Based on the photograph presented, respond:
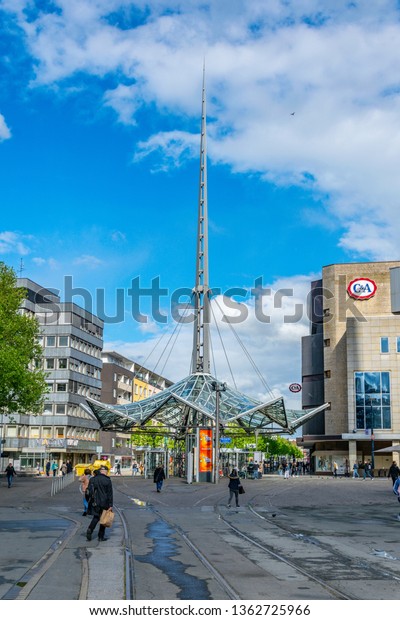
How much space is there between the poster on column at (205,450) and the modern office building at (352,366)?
31667mm

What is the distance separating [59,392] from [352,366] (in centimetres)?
3856

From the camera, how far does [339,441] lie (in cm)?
9294

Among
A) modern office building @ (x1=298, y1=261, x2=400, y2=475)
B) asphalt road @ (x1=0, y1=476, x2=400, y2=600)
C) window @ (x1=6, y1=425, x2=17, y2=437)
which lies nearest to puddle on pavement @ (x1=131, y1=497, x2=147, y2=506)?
asphalt road @ (x1=0, y1=476, x2=400, y2=600)

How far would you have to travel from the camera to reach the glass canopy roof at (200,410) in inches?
2437

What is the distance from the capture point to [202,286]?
71.2m

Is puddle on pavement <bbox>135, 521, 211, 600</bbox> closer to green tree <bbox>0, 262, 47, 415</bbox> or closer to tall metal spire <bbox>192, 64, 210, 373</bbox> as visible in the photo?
green tree <bbox>0, 262, 47, 415</bbox>

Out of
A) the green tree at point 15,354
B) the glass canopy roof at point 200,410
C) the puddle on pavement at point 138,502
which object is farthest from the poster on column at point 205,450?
the puddle on pavement at point 138,502

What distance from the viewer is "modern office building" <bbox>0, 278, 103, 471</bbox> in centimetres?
9019

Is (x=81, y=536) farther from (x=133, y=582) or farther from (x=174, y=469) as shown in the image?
(x=174, y=469)

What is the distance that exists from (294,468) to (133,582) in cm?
8331

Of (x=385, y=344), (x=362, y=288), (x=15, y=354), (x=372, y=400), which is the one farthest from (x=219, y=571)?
(x=362, y=288)

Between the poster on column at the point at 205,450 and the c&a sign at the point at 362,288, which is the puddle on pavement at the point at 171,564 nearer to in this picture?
the poster on column at the point at 205,450

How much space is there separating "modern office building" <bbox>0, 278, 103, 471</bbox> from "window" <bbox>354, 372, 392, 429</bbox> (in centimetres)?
3451
